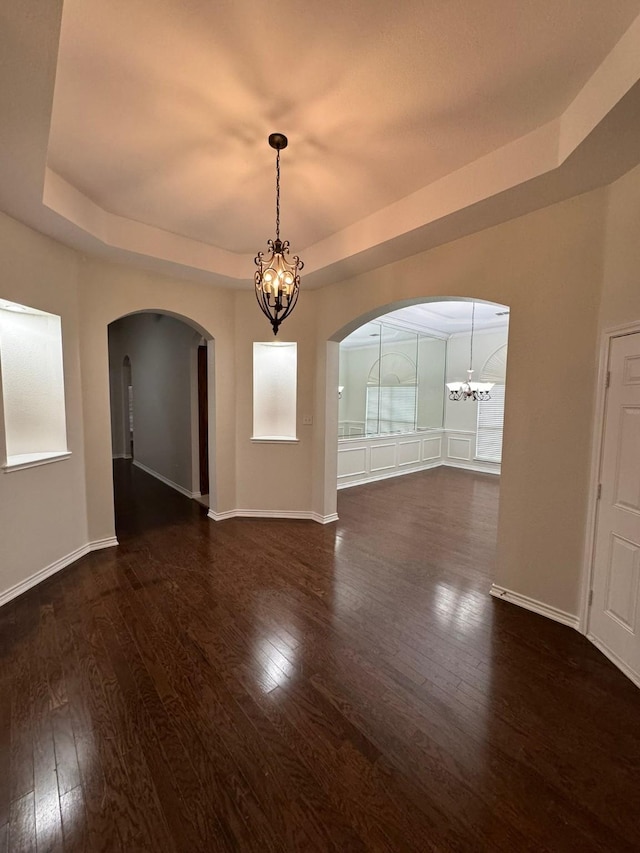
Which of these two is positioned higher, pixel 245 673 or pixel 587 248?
pixel 587 248

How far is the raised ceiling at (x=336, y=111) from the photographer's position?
1.54 metres

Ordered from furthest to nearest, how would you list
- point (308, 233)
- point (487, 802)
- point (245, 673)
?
1. point (308, 233)
2. point (245, 673)
3. point (487, 802)

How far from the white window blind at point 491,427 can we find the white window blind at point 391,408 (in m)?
1.48

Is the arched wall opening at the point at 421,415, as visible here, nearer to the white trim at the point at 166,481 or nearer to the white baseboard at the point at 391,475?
the white baseboard at the point at 391,475

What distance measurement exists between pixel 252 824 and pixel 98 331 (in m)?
3.93

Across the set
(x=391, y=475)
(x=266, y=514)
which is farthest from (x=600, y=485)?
(x=391, y=475)

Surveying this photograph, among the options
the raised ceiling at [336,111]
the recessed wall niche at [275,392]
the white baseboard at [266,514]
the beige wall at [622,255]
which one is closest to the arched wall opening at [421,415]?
the recessed wall niche at [275,392]

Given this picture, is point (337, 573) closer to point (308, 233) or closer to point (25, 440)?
point (25, 440)

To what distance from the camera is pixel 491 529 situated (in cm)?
446

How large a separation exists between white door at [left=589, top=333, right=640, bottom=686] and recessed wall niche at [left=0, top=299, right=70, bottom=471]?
14.3 ft

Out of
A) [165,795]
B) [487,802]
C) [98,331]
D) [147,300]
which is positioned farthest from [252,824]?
[147,300]

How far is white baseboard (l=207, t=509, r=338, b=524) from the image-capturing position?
15.4ft

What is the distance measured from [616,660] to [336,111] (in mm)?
3714

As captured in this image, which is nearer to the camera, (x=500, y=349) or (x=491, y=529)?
(x=491, y=529)
